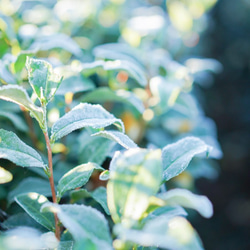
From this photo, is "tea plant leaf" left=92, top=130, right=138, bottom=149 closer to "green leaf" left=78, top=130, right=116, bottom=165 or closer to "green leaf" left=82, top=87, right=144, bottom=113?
"green leaf" left=78, top=130, right=116, bottom=165

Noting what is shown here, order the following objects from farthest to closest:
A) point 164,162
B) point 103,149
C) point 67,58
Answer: point 67,58 < point 103,149 < point 164,162

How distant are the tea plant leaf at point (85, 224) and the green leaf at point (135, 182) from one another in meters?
0.03

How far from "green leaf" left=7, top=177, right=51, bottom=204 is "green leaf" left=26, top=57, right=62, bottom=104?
213 millimetres

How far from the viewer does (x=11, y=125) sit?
2.55 feet

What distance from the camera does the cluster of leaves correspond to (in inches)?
15.9

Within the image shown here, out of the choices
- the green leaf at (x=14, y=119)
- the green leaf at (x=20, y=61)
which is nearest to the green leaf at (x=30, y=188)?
the green leaf at (x=14, y=119)

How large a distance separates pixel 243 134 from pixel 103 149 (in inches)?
78.3

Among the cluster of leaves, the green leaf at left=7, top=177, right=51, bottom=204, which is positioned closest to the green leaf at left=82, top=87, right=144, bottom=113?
the cluster of leaves

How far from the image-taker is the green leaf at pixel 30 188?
0.64 meters

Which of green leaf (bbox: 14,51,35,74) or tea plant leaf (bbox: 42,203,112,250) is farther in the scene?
green leaf (bbox: 14,51,35,74)

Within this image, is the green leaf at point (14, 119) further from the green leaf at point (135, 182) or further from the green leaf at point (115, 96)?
the green leaf at point (135, 182)

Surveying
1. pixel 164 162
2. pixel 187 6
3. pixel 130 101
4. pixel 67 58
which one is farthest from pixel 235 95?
pixel 164 162

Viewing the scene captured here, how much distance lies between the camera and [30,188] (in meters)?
0.64

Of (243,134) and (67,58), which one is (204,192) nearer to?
(243,134)
